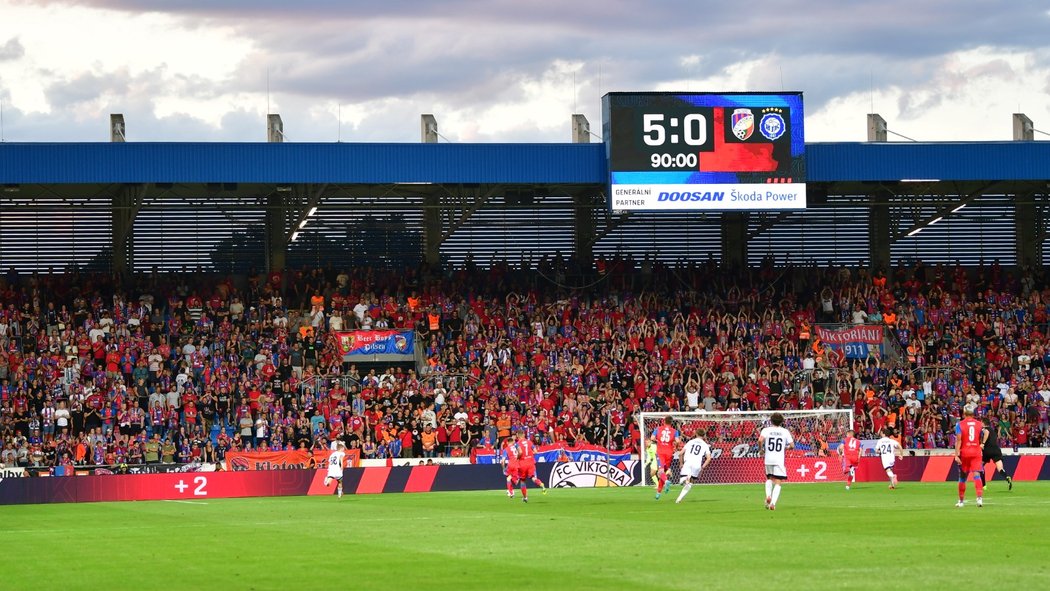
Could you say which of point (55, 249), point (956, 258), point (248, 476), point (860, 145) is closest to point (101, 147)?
point (55, 249)

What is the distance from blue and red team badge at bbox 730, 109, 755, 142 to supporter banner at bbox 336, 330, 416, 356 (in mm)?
14547

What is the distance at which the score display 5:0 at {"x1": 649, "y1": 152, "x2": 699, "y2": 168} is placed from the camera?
5278 centimetres

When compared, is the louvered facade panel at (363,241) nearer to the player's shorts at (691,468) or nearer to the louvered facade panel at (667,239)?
the louvered facade panel at (667,239)

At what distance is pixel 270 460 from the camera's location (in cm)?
4600

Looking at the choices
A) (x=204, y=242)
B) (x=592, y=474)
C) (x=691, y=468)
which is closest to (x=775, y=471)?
(x=691, y=468)

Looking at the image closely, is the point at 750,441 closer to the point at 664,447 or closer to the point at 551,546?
the point at 664,447

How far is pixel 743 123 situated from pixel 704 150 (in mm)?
1735

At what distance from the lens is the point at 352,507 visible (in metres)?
33.5

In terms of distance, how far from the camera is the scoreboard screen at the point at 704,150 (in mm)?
52750

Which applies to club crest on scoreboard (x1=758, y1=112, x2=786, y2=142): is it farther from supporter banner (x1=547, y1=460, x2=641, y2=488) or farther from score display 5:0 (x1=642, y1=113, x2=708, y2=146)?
supporter banner (x1=547, y1=460, x2=641, y2=488)

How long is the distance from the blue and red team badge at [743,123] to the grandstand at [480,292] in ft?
12.7

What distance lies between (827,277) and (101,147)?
29.2 m

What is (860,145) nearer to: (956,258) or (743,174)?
(743,174)

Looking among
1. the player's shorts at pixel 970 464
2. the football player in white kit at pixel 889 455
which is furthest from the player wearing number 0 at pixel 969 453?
the football player in white kit at pixel 889 455
